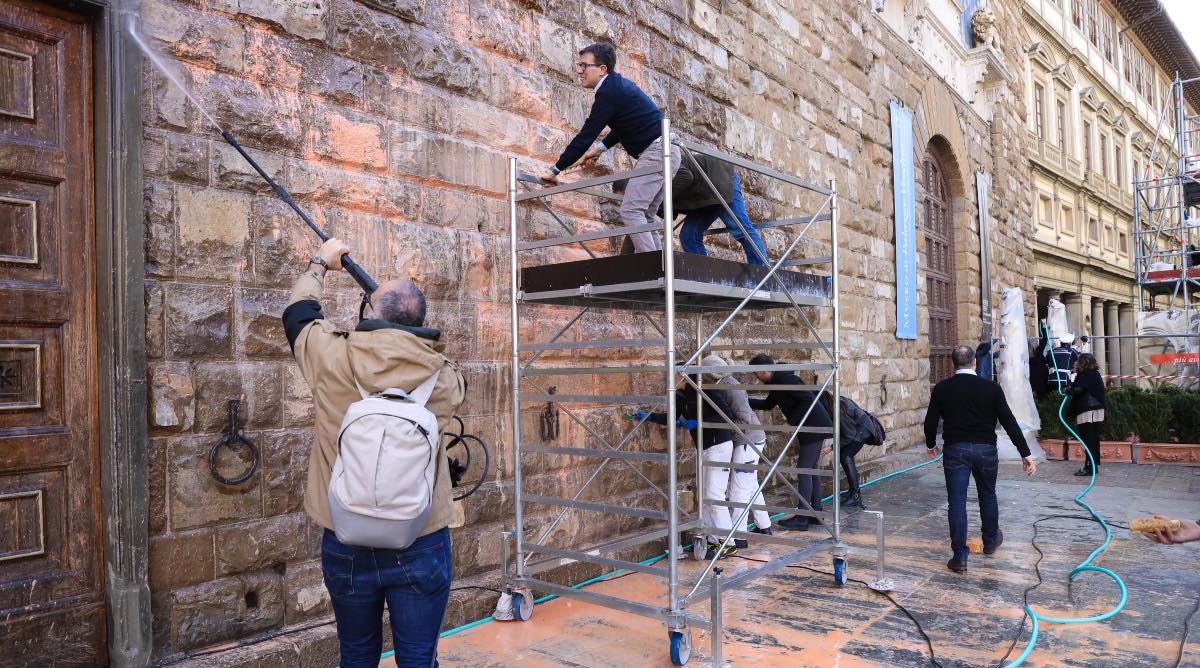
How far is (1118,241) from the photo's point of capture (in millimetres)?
30922

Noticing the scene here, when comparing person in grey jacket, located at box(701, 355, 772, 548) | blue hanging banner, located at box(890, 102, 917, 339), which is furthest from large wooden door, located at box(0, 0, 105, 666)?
blue hanging banner, located at box(890, 102, 917, 339)

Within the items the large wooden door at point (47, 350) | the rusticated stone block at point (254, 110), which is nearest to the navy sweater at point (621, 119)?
the rusticated stone block at point (254, 110)

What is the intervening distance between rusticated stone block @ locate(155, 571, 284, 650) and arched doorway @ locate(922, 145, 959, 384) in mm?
11459

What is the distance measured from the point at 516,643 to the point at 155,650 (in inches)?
70.2

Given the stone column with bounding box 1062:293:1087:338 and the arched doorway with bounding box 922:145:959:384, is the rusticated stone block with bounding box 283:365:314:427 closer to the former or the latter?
the arched doorway with bounding box 922:145:959:384

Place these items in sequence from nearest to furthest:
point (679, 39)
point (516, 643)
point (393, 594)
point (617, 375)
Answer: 1. point (393, 594)
2. point (516, 643)
3. point (617, 375)
4. point (679, 39)

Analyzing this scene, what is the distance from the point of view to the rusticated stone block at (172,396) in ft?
12.1

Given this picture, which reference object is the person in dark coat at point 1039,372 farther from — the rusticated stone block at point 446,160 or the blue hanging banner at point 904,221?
the rusticated stone block at point 446,160

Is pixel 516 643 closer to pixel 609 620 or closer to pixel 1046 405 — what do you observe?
pixel 609 620

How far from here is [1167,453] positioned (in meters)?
12.4

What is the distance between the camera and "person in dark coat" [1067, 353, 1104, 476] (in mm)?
11180

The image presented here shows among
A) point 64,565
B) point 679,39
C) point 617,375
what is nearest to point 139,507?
point 64,565

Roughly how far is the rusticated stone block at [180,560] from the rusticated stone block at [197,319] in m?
0.81

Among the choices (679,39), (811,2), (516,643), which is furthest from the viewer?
(811,2)
